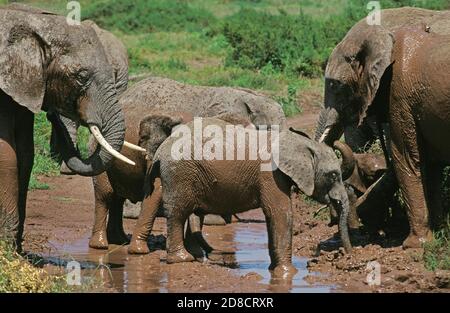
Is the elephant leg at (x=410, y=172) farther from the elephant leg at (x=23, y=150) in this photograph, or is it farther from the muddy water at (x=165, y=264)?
the elephant leg at (x=23, y=150)

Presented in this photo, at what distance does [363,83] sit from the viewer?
11.0m

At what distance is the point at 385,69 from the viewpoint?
35.3 feet

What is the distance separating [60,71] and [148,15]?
1799cm

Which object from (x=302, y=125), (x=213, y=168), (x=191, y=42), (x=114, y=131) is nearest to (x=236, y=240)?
(x=213, y=168)

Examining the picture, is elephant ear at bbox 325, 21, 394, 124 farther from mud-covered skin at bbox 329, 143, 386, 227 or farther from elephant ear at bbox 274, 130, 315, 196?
elephant ear at bbox 274, 130, 315, 196

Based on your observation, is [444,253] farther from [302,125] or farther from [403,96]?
[302,125]

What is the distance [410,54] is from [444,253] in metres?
1.69

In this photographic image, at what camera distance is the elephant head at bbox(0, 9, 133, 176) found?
9.59 metres

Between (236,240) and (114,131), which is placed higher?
(114,131)

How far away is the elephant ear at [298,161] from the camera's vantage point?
33.2ft

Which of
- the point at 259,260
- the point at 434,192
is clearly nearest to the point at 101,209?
the point at 259,260

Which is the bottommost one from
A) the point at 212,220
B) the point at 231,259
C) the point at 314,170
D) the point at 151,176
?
the point at 212,220

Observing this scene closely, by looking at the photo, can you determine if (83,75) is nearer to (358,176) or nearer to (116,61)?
(358,176)
